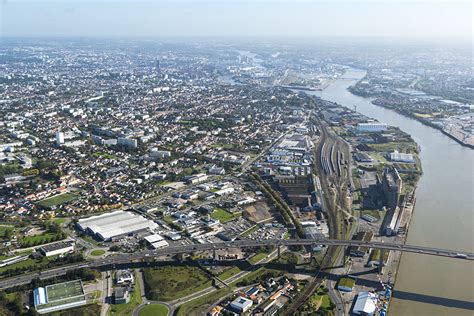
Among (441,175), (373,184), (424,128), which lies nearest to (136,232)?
(373,184)

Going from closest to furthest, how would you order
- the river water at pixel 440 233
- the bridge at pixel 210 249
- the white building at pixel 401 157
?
1. the river water at pixel 440 233
2. the bridge at pixel 210 249
3. the white building at pixel 401 157

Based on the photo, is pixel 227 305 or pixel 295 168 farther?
pixel 295 168

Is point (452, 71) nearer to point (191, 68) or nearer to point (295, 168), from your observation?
point (191, 68)

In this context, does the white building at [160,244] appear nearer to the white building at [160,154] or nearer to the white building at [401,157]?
the white building at [160,154]

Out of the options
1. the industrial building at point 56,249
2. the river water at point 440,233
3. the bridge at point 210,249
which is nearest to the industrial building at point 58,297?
the bridge at point 210,249

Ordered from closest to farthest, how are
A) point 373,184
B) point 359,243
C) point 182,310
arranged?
point 182,310 < point 359,243 < point 373,184

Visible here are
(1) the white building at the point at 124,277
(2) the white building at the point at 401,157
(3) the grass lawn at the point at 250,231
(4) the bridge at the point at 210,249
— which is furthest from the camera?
(2) the white building at the point at 401,157

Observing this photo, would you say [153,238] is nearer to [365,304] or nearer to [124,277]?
[124,277]
